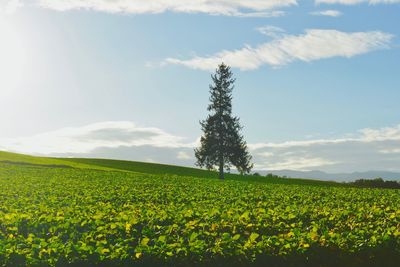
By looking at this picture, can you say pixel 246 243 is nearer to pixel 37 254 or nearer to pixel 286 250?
pixel 286 250

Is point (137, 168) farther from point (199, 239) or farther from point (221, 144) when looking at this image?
point (199, 239)

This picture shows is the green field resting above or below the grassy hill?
below

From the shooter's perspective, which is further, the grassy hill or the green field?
the grassy hill

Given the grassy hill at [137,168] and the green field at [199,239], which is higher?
the grassy hill at [137,168]

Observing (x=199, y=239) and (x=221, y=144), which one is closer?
(x=199, y=239)

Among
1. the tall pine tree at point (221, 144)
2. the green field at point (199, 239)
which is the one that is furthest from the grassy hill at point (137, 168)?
the green field at point (199, 239)

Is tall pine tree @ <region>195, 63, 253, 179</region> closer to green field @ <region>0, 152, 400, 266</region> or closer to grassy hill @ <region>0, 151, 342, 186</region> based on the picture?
grassy hill @ <region>0, 151, 342, 186</region>

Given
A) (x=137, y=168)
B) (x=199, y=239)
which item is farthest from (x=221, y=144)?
(x=199, y=239)

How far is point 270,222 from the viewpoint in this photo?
15516mm

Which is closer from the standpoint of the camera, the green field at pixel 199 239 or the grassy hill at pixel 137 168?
the green field at pixel 199 239

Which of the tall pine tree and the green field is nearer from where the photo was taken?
the green field

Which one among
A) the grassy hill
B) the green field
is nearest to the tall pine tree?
the grassy hill

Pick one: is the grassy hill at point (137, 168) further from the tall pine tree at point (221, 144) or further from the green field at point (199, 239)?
the green field at point (199, 239)

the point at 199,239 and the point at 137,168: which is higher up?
the point at 137,168
